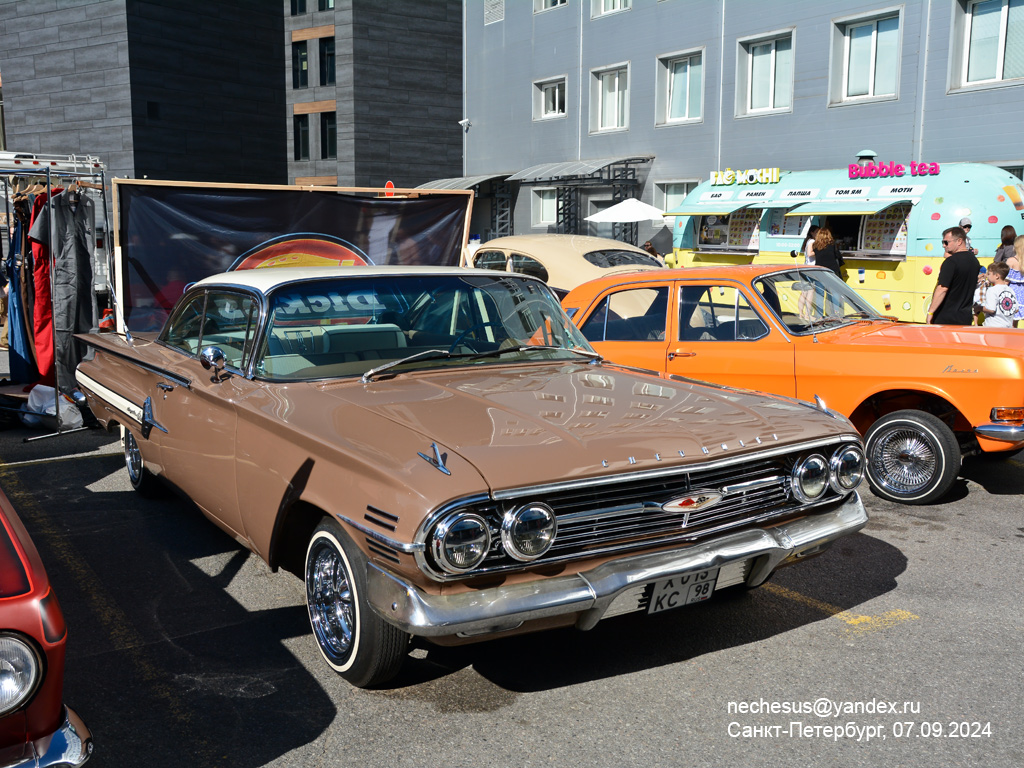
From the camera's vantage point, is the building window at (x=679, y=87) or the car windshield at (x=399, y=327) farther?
the building window at (x=679, y=87)

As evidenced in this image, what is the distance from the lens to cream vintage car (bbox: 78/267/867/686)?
3158mm

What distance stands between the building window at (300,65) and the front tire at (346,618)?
36.6 m

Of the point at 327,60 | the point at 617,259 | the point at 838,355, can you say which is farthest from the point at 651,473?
the point at 327,60

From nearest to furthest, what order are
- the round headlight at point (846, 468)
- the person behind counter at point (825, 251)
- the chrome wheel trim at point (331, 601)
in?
the chrome wheel trim at point (331, 601), the round headlight at point (846, 468), the person behind counter at point (825, 251)

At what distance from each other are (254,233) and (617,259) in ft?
17.7

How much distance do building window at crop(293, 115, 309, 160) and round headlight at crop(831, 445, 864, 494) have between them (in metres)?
36.3

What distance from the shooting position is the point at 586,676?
12.4ft

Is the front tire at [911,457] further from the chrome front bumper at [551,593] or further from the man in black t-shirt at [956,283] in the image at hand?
the chrome front bumper at [551,593]

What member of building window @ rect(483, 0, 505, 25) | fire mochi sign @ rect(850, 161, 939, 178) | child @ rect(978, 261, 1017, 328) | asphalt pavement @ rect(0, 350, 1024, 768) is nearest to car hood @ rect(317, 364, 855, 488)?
asphalt pavement @ rect(0, 350, 1024, 768)

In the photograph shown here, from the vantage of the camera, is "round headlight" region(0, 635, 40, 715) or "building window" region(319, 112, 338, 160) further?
"building window" region(319, 112, 338, 160)

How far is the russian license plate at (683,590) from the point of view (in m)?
3.41

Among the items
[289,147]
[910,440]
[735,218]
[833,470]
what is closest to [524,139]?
[735,218]

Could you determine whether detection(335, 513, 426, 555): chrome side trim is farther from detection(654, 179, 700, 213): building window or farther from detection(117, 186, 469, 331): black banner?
detection(654, 179, 700, 213): building window

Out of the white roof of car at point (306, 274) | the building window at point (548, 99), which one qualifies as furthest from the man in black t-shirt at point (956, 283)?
the building window at point (548, 99)
